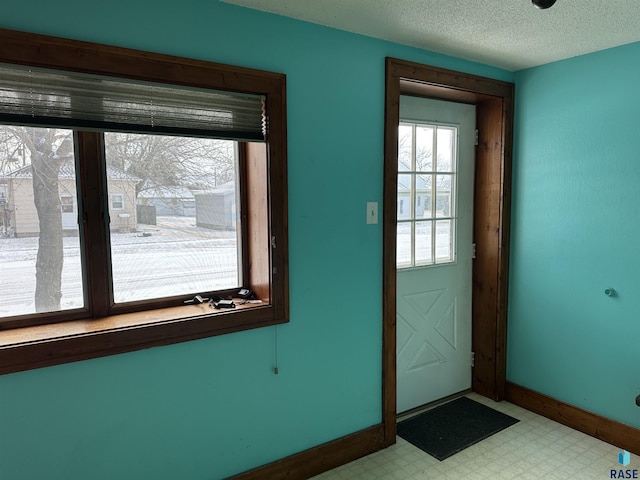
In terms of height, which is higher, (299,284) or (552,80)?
(552,80)

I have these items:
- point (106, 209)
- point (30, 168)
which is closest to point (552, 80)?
point (106, 209)

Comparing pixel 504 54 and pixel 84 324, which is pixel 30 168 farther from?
pixel 504 54

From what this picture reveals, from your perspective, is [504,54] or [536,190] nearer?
[504,54]

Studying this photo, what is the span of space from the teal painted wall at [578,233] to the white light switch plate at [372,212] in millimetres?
1173

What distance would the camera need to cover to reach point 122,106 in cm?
167

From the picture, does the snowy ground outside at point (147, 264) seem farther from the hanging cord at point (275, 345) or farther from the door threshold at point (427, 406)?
the door threshold at point (427, 406)

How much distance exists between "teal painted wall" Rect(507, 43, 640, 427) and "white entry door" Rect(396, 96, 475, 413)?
0.32m

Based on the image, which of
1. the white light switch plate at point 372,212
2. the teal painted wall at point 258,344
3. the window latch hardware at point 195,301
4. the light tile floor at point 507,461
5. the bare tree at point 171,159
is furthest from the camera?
the white light switch plate at point 372,212

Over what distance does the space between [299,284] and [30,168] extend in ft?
4.00

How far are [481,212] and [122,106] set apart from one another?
92.8 inches

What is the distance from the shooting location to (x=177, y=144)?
194cm

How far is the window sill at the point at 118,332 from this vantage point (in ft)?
5.08

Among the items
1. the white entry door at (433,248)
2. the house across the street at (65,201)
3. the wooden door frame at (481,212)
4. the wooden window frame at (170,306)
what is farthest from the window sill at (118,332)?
the white entry door at (433,248)

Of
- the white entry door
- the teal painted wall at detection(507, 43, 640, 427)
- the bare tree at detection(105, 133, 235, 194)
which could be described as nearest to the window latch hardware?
the bare tree at detection(105, 133, 235, 194)
